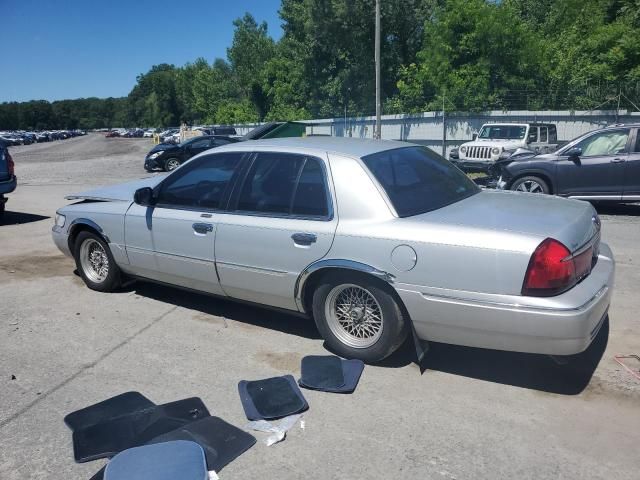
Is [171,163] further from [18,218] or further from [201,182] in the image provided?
[201,182]

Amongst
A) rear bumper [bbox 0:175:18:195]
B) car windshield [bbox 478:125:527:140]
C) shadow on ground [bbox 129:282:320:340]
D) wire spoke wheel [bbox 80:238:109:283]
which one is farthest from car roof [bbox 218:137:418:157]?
car windshield [bbox 478:125:527:140]

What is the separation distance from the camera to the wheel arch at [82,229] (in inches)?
214

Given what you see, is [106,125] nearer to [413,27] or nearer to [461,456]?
[413,27]

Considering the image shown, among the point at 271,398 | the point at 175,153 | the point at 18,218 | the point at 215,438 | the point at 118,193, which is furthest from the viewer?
the point at 175,153

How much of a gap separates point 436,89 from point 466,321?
23822 millimetres

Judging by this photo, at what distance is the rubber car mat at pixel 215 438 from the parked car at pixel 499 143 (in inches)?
541

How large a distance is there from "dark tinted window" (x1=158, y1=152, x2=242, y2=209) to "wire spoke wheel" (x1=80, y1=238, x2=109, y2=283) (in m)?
1.21

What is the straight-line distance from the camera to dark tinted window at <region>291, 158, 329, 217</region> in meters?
4.02

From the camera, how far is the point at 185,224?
15.3ft

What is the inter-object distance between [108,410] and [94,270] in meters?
2.75

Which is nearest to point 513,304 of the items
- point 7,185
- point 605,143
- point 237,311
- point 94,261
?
point 237,311

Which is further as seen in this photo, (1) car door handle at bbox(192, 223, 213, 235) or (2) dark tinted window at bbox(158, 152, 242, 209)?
(2) dark tinted window at bbox(158, 152, 242, 209)

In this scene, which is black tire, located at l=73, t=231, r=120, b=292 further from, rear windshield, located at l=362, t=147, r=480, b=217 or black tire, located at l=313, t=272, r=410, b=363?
rear windshield, located at l=362, t=147, r=480, b=217

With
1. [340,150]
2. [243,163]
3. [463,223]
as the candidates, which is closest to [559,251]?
[463,223]
